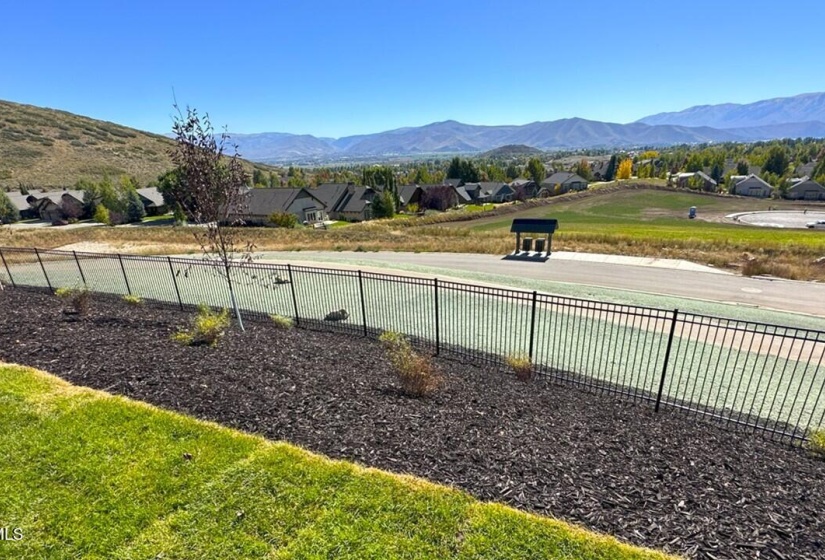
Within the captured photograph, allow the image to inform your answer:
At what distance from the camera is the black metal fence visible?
7885mm

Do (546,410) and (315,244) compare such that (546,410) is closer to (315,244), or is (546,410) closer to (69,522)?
(69,522)

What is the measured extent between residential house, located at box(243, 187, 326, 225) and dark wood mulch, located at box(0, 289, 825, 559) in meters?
52.0

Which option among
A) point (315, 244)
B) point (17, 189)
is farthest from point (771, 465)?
point (17, 189)

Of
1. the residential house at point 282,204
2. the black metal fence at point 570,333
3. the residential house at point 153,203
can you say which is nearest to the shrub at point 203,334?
the black metal fence at point 570,333

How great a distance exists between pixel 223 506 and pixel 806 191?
12688 centimetres

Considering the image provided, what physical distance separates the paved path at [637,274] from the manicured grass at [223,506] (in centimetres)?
1807

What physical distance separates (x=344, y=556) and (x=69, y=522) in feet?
9.49

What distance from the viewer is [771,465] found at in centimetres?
524

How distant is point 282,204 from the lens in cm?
5956

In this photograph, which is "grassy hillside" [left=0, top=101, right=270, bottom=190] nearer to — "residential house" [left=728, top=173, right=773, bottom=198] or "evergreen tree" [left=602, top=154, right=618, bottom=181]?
"evergreen tree" [left=602, top=154, right=618, bottom=181]

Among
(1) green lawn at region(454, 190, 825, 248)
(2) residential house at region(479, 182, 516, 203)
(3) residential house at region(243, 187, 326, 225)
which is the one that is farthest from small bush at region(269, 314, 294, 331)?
(2) residential house at region(479, 182, 516, 203)

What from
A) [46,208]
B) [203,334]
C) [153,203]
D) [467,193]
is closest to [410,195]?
[467,193]

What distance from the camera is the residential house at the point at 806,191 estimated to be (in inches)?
3467

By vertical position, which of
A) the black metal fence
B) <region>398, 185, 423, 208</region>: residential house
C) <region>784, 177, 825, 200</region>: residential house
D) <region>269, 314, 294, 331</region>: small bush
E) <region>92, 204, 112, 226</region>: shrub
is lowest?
<region>784, 177, 825, 200</region>: residential house
